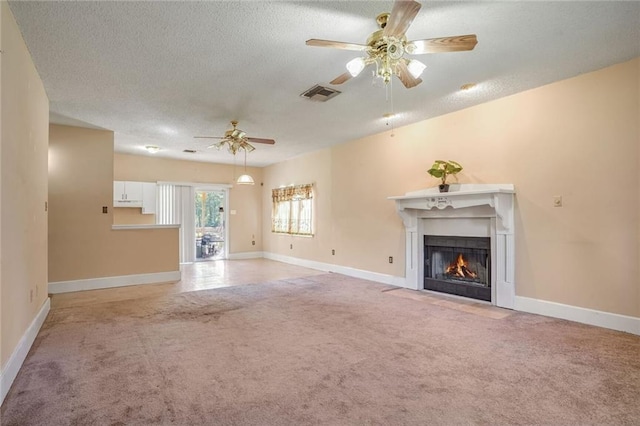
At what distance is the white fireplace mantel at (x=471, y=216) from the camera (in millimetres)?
4172

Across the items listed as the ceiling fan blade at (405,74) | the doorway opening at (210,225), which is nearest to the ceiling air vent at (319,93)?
the ceiling fan blade at (405,74)

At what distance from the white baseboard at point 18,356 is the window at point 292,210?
17.2ft

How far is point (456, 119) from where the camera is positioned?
15.9 feet

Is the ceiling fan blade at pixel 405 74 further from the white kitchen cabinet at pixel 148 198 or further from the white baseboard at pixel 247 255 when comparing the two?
the white baseboard at pixel 247 255

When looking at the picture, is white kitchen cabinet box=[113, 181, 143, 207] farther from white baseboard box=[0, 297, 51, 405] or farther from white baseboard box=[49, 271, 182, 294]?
white baseboard box=[0, 297, 51, 405]

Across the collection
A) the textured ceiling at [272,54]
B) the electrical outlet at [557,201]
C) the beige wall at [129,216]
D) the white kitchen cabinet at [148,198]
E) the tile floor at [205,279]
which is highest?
the textured ceiling at [272,54]

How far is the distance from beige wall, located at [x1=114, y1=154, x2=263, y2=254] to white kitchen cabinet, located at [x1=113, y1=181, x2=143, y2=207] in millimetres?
258

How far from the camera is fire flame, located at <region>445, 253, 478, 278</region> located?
4805 millimetres

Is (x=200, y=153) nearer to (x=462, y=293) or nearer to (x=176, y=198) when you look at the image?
(x=176, y=198)

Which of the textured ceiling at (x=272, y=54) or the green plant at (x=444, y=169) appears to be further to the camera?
the green plant at (x=444, y=169)

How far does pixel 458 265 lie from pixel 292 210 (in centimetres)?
465

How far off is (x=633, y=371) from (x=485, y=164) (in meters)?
2.75

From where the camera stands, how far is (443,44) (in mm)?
2365

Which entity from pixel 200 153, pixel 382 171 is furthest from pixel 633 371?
pixel 200 153
